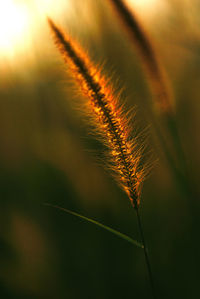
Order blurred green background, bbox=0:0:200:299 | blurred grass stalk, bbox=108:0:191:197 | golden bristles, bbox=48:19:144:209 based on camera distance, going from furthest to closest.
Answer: blurred green background, bbox=0:0:200:299 → blurred grass stalk, bbox=108:0:191:197 → golden bristles, bbox=48:19:144:209

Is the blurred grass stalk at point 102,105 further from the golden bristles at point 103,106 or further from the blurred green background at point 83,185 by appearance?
the blurred green background at point 83,185

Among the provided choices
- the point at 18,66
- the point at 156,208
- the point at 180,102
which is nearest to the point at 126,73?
the point at 180,102

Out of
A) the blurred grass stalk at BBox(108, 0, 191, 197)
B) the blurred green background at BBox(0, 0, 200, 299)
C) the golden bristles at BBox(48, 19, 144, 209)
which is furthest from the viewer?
the blurred green background at BBox(0, 0, 200, 299)

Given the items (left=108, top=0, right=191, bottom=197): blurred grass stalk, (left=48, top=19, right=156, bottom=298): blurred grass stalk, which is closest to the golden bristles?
(left=48, top=19, right=156, bottom=298): blurred grass stalk

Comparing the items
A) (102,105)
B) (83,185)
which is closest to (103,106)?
(102,105)

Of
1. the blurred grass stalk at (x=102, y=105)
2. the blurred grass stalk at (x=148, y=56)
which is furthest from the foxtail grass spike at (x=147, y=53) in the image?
the blurred grass stalk at (x=102, y=105)

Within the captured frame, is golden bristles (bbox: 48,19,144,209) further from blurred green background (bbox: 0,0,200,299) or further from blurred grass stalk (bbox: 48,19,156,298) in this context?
blurred green background (bbox: 0,0,200,299)

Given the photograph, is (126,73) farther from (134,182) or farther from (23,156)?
(134,182)
